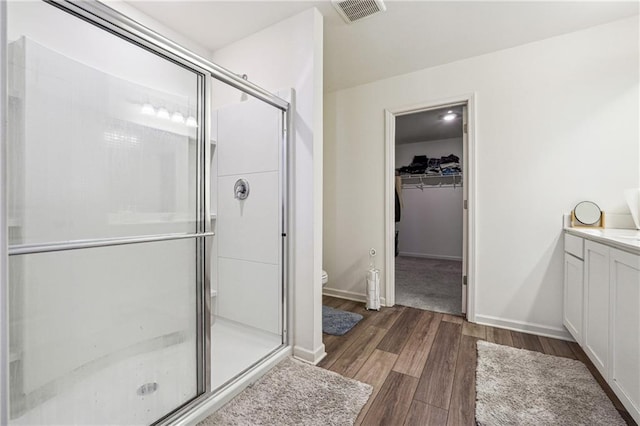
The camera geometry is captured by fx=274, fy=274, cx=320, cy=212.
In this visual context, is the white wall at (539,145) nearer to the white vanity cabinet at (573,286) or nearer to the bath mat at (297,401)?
the white vanity cabinet at (573,286)

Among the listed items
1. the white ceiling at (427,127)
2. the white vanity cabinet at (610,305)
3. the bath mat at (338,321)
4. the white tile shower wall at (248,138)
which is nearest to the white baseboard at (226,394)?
the bath mat at (338,321)

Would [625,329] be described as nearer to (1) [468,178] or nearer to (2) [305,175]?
(1) [468,178]

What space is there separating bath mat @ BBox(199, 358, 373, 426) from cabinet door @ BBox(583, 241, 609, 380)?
126 cm

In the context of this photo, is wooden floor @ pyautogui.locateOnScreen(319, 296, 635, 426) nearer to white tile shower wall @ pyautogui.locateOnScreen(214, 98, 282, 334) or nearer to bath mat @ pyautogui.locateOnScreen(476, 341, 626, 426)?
bath mat @ pyautogui.locateOnScreen(476, 341, 626, 426)

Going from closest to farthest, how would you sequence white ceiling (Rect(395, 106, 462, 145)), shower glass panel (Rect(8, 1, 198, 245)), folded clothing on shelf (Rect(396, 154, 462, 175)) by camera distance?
shower glass panel (Rect(8, 1, 198, 245)) → white ceiling (Rect(395, 106, 462, 145)) → folded clothing on shelf (Rect(396, 154, 462, 175))

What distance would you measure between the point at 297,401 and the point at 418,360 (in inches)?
35.3

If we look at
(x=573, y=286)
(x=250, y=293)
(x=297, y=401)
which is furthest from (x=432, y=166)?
(x=297, y=401)

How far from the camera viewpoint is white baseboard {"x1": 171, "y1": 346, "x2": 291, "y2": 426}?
4.24 ft

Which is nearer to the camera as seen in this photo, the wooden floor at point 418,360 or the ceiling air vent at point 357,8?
the wooden floor at point 418,360

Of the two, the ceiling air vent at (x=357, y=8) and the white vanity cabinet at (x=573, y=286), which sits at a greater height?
the ceiling air vent at (x=357, y=8)

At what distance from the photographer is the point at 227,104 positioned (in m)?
2.37

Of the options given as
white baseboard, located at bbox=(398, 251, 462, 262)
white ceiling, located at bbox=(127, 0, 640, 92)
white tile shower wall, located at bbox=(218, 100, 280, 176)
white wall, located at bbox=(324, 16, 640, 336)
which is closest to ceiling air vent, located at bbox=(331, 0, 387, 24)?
white ceiling, located at bbox=(127, 0, 640, 92)

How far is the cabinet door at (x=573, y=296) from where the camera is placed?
1805mm

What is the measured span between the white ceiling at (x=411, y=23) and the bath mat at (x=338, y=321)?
238 cm
